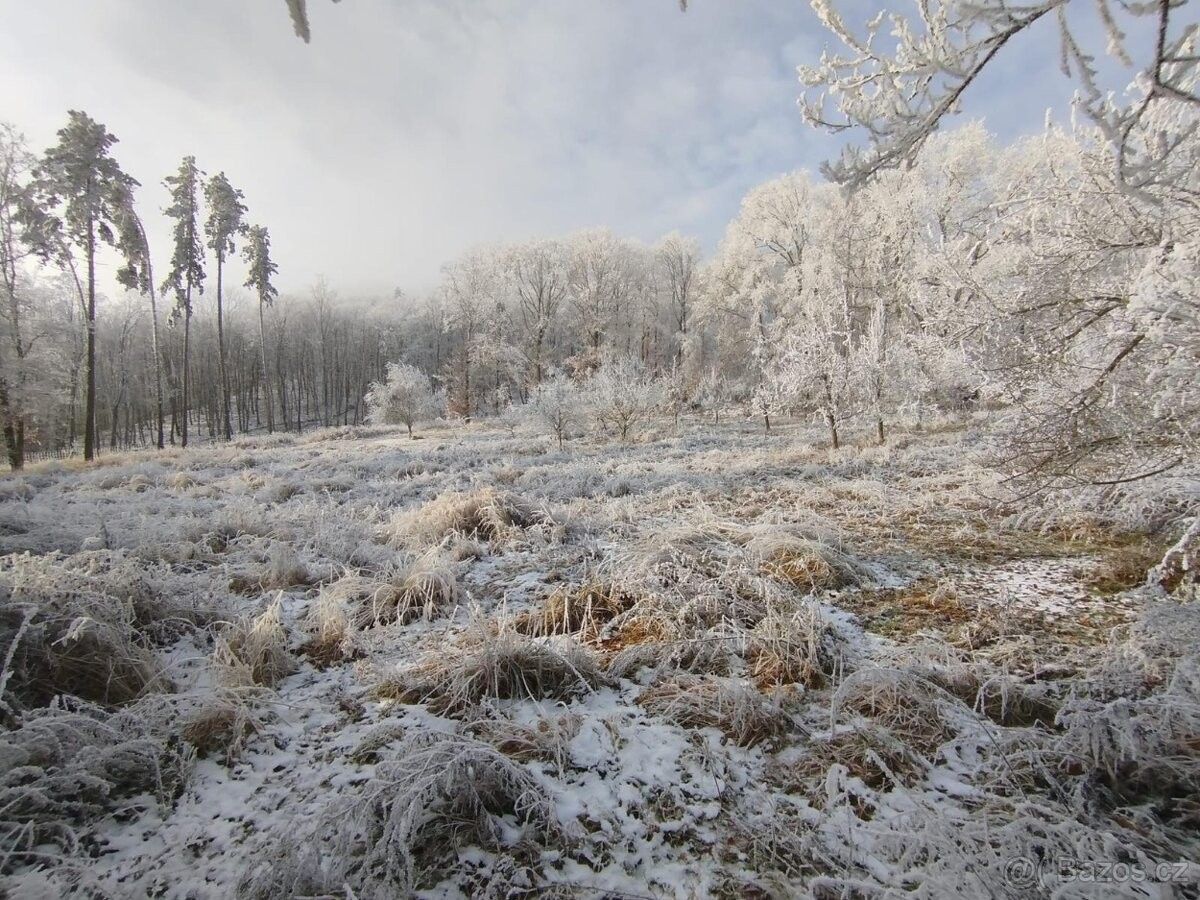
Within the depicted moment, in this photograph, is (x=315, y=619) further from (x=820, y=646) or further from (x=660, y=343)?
(x=660, y=343)

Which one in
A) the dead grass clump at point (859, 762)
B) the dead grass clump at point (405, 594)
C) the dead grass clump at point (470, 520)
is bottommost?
the dead grass clump at point (859, 762)

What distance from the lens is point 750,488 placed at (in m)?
8.04

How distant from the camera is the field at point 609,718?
174 centimetres

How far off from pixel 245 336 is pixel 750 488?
4915cm

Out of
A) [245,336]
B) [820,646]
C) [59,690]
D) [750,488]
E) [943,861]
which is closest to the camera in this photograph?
[943,861]

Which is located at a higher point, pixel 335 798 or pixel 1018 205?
pixel 1018 205

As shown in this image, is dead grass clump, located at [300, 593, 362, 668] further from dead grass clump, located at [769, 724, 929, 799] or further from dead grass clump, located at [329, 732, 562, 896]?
dead grass clump, located at [769, 724, 929, 799]

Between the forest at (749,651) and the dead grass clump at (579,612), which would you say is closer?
the forest at (749,651)

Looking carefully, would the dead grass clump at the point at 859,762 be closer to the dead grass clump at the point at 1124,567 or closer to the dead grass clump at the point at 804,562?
the dead grass clump at the point at 804,562

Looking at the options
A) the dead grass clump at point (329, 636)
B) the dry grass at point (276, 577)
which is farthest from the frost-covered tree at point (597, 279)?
the dead grass clump at point (329, 636)

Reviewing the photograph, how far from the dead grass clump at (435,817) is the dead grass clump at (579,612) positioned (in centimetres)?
135

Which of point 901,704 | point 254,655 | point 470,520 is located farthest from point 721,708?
point 470,520

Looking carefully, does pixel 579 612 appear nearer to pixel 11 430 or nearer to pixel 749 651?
pixel 749 651

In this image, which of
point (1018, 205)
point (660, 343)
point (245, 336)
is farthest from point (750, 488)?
point (245, 336)
